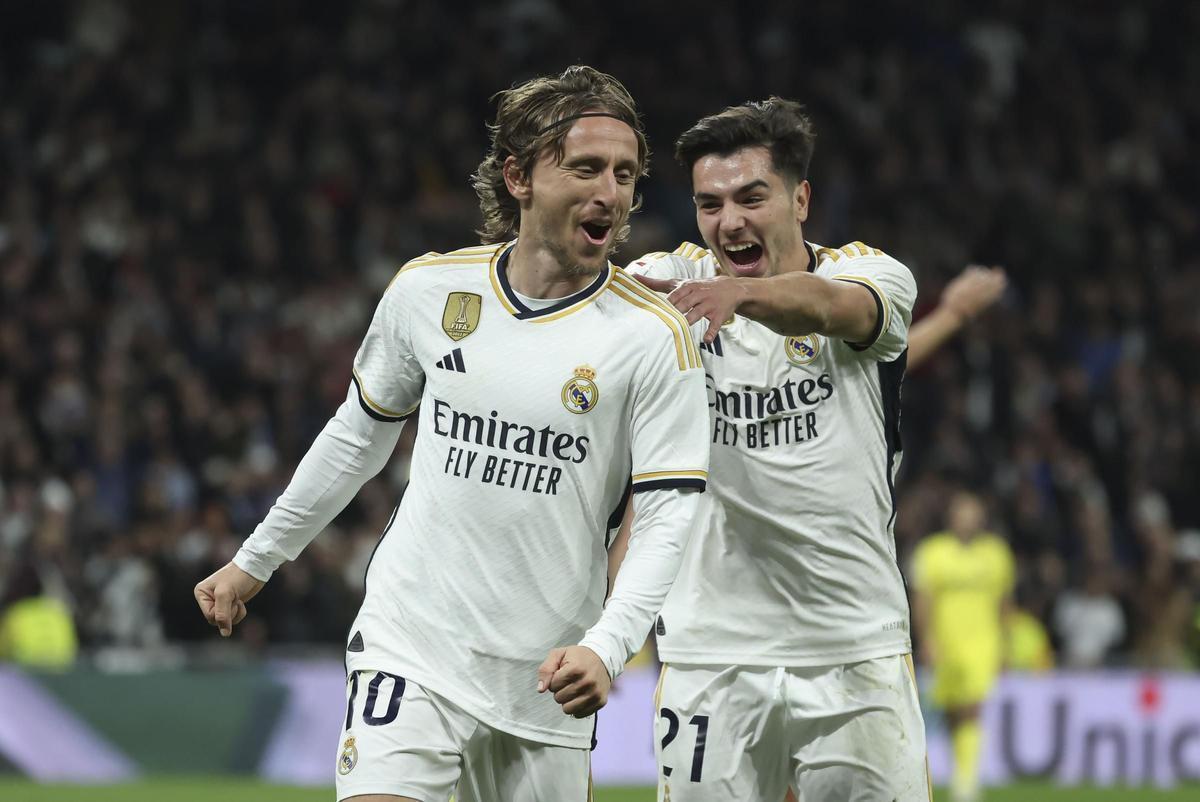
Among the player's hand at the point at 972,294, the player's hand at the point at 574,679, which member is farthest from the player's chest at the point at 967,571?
the player's hand at the point at 574,679

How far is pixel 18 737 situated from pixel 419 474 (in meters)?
9.73

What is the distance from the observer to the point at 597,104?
14.2ft

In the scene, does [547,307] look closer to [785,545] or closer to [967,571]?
[785,545]

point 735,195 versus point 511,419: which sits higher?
point 735,195

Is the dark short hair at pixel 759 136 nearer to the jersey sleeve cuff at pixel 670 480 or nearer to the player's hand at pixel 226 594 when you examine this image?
the jersey sleeve cuff at pixel 670 480

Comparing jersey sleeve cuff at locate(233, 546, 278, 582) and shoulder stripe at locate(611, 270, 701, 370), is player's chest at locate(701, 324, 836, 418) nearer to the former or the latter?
shoulder stripe at locate(611, 270, 701, 370)

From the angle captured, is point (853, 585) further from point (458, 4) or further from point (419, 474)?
point (458, 4)

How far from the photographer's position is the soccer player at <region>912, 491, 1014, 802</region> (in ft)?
41.6

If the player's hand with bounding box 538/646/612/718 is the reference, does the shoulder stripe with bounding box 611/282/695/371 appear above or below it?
above

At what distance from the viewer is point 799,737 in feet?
16.4

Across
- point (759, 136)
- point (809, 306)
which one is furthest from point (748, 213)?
point (809, 306)

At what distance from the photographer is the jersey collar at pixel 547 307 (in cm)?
435

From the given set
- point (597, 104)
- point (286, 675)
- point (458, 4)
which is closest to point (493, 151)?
point (597, 104)

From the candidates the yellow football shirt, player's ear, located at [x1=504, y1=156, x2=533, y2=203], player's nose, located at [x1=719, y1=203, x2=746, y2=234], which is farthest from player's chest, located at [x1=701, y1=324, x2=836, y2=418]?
the yellow football shirt
